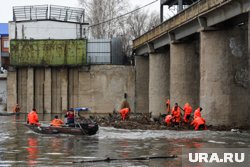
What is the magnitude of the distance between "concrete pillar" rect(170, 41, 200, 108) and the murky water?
34.5 feet

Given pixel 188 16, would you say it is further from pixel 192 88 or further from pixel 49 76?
pixel 49 76

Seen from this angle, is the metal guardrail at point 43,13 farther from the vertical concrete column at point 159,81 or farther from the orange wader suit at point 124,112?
the orange wader suit at point 124,112

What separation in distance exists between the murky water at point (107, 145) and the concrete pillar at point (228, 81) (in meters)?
2.94

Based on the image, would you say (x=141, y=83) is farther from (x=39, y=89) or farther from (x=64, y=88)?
(x=39, y=89)

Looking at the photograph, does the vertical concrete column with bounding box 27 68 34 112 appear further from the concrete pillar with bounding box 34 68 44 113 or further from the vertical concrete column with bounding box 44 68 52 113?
the vertical concrete column with bounding box 44 68 52 113

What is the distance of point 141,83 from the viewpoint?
63.4 meters

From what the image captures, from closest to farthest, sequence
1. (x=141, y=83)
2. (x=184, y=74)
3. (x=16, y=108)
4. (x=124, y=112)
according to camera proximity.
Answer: (x=184, y=74) < (x=124, y=112) < (x=16, y=108) < (x=141, y=83)

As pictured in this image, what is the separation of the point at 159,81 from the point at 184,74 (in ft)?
29.2

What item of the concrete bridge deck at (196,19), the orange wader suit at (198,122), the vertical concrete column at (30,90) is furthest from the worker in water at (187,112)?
the vertical concrete column at (30,90)

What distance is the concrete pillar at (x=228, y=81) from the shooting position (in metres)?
34.6

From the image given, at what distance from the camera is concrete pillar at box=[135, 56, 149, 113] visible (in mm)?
63000

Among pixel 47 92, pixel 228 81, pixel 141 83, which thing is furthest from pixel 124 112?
pixel 47 92

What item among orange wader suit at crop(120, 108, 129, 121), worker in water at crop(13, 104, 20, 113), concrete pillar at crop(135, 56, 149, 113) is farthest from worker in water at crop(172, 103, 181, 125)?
worker in water at crop(13, 104, 20, 113)

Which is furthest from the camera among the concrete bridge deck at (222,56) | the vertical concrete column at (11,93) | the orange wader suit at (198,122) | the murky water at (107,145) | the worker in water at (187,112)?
the vertical concrete column at (11,93)
